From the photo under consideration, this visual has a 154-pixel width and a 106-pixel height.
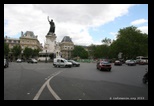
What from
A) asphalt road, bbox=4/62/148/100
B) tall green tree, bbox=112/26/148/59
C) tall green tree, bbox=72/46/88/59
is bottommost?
asphalt road, bbox=4/62/148/100

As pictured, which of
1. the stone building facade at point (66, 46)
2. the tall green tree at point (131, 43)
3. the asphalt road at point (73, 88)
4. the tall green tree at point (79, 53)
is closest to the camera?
the asphalt road at point (73, 88)

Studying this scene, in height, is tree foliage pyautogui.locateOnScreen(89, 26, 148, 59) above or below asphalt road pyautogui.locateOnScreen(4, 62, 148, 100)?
above

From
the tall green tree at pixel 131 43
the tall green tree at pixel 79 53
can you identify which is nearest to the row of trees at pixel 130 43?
the tall green tree at pixel 131 43

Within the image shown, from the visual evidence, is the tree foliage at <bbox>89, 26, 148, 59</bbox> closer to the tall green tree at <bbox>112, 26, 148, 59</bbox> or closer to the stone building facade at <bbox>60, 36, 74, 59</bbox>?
the tall green tree at <bbox>112, 26, 148, 59</bbox>

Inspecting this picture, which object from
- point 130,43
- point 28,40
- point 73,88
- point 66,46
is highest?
point 28,40

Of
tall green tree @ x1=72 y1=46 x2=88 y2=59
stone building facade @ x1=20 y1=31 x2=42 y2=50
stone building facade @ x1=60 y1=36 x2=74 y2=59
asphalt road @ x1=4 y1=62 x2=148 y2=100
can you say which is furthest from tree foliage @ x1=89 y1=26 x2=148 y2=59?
stone building facade @ x1=60 y1=36 x2=74 y2=59

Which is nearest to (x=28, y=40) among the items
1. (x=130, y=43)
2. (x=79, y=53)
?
(x=79, y=53)

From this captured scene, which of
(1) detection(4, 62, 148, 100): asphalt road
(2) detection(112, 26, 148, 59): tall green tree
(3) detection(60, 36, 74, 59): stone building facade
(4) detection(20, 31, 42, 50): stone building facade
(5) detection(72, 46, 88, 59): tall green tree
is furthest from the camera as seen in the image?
(3) detection(60, 36, 74, 59): stone building facade

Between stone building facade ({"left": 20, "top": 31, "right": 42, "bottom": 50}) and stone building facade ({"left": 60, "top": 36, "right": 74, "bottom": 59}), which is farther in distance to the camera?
stone building facade ({"left": 60, "top": 36, "right": 74, "bottom": 59})

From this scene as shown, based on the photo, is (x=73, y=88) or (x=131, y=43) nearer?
(x=73, y=88)

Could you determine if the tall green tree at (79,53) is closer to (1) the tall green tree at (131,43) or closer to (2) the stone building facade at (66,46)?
(2) the stone building facade at (66,46)

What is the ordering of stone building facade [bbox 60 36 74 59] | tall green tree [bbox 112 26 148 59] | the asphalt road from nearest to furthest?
the asphalt road < tall green tree [bbox 112 26 148 59] < stone building facade [bbox 60 36 74 59]

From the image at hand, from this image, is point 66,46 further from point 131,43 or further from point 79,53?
point 131,43
